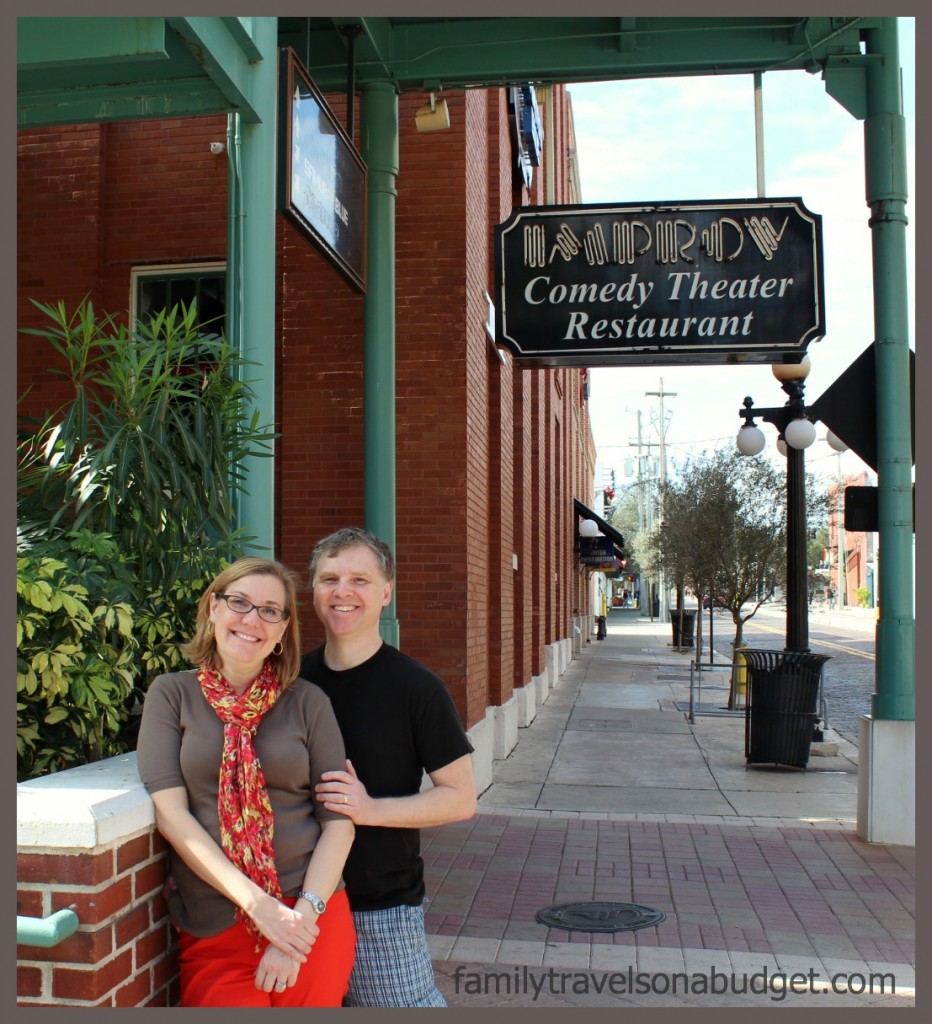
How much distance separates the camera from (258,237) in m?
4.72

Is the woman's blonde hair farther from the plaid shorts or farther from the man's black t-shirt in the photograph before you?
the plaid shorts

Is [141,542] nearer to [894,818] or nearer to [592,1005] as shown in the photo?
[592,1005]

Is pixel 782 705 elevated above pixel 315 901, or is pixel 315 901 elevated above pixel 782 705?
pixel 315 901

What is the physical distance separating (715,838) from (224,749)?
572cm

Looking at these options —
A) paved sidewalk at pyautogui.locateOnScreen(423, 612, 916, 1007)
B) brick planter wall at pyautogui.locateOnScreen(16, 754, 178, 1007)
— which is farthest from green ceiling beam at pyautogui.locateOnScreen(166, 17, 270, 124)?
paved sidewalk at pyautogui.locateOnScreen(423, 612, 916, 1007)

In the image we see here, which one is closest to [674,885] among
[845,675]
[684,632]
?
[845,675]

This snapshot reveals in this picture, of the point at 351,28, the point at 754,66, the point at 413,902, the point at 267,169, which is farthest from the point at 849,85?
the point at 413,902

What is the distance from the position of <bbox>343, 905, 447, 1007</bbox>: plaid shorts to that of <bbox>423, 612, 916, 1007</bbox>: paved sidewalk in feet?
5.78

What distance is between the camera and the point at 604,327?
7.54 metres

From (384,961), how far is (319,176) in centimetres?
377

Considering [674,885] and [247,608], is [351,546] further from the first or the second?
[674,885]

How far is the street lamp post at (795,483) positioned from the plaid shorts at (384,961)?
1011cm

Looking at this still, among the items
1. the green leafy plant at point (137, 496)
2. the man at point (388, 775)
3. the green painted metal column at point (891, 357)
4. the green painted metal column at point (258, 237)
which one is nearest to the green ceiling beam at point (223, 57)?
the green painted metal column at point (258, 237)

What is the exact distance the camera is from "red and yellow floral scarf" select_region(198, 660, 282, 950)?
252cm
